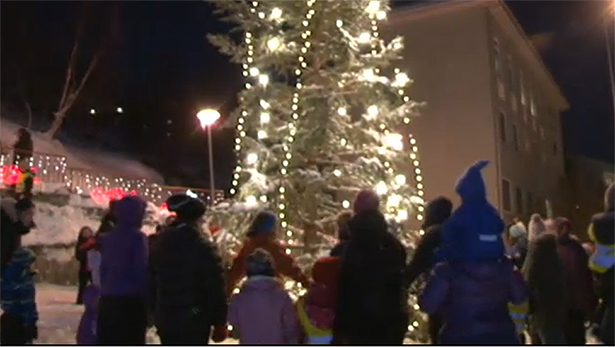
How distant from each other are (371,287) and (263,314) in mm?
937

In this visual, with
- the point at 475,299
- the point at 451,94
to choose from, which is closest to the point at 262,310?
the point at 475,299

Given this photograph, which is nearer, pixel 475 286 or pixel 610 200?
pixel 475 286

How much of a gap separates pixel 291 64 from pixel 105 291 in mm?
6486

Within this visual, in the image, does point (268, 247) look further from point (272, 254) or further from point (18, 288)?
point (18, 288)

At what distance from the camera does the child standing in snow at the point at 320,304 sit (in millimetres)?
6383

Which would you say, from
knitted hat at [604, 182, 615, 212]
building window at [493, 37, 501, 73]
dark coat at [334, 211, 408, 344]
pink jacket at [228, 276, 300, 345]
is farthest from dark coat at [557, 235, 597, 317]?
building window at [493, 37, 501, 73]

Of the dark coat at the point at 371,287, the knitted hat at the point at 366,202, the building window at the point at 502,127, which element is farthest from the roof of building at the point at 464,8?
the dark coat at the point at 371,287

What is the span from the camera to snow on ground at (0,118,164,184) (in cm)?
3244

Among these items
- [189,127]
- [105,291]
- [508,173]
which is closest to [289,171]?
[105,291]

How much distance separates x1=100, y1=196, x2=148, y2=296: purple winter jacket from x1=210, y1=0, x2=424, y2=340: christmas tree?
470 cm

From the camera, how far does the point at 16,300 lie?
7523 mm

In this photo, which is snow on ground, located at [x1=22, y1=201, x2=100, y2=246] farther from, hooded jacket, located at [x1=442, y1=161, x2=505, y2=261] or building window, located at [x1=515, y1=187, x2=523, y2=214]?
hooded jacket, located at [x1=442, y1=161, x2=505, y2=261]

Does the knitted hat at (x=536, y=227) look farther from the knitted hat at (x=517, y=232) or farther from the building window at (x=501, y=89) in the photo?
the building window at (x=501, y=89)

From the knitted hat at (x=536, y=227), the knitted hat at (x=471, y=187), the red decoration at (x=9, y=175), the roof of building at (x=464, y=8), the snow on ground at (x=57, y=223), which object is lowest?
the knitted hat at (x=471, y=187)
